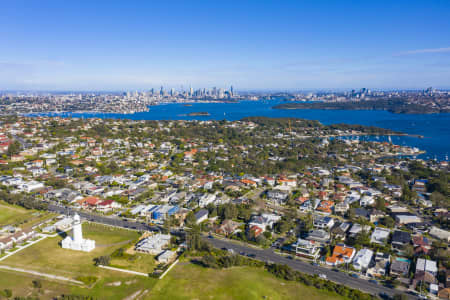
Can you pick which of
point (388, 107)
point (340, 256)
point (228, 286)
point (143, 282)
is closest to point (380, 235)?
point (340, 256)

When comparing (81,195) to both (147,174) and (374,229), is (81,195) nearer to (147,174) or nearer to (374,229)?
(147,174)

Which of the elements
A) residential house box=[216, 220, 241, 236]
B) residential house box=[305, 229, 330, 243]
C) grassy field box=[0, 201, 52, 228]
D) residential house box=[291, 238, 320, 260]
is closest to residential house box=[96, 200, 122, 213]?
grassy field box=[0, 201, 52, 228]

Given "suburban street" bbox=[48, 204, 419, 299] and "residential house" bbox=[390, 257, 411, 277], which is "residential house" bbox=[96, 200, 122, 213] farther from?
"residential house" bbox=[390, 257, 411, 277]

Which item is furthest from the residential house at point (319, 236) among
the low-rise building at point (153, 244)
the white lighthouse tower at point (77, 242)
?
the white lighthouse tower at point (77, 242)

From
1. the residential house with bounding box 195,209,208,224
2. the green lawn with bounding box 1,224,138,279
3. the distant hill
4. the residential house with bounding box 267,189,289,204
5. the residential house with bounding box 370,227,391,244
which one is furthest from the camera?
the distant hill

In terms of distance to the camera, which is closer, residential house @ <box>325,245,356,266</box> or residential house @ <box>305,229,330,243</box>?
residential house @ <box>325,245,356,266</box>

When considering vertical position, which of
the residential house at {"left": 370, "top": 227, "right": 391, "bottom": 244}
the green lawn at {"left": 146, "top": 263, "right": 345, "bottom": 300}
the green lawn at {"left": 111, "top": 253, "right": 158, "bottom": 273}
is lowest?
the green lawn at {"left": 146, "top": 263, "right": 345, "bottom": 300}

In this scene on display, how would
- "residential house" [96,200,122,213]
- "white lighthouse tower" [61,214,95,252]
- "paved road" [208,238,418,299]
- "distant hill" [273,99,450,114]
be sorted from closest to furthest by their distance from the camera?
1. "paved road" [208,238,418,299]
2. "white lighthouse tower" [61,214,95,252]
3. "residential house" [96,200,122,213]
4. "distant hill" [273,99,450,114]

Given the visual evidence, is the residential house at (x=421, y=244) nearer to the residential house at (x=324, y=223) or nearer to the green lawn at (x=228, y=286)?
the residential house at (x=324, y=223)
